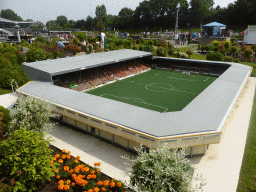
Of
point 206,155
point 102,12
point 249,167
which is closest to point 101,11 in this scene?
point 102,12

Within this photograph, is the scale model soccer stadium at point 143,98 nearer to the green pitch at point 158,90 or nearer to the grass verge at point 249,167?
the green pitch at point 158,90

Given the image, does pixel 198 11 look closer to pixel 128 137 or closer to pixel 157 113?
pixel 157 113

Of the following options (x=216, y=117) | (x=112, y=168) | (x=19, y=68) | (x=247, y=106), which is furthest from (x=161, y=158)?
(x=19, y=68)

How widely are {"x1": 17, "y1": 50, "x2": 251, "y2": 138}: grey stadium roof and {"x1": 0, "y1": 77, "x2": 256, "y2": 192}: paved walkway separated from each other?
174 centimetres

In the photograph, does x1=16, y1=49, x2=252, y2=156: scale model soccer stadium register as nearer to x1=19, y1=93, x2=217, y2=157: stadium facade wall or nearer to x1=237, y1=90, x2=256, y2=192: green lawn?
x1=19, y1=93, x2=217, y2=157: stadium facade wall

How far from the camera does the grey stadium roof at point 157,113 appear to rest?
10.3 m

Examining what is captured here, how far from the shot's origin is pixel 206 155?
11094 millimetres

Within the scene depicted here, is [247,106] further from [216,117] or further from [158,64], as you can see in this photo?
[158,64]

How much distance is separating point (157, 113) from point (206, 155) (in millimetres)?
3424

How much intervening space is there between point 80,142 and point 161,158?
7468mm

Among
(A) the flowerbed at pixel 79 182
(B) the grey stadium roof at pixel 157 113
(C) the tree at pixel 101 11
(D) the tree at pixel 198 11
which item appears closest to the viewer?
(A) the flowerbed at pixel 79 182

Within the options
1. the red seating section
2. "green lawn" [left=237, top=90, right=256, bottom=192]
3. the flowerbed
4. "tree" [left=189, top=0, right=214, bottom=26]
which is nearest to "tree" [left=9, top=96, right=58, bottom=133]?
the flowerbed

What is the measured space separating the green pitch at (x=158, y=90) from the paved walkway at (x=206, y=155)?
551 cm

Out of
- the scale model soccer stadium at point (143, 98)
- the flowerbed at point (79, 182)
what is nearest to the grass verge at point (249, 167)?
the scale model soccer stadium at point (143, 98)
